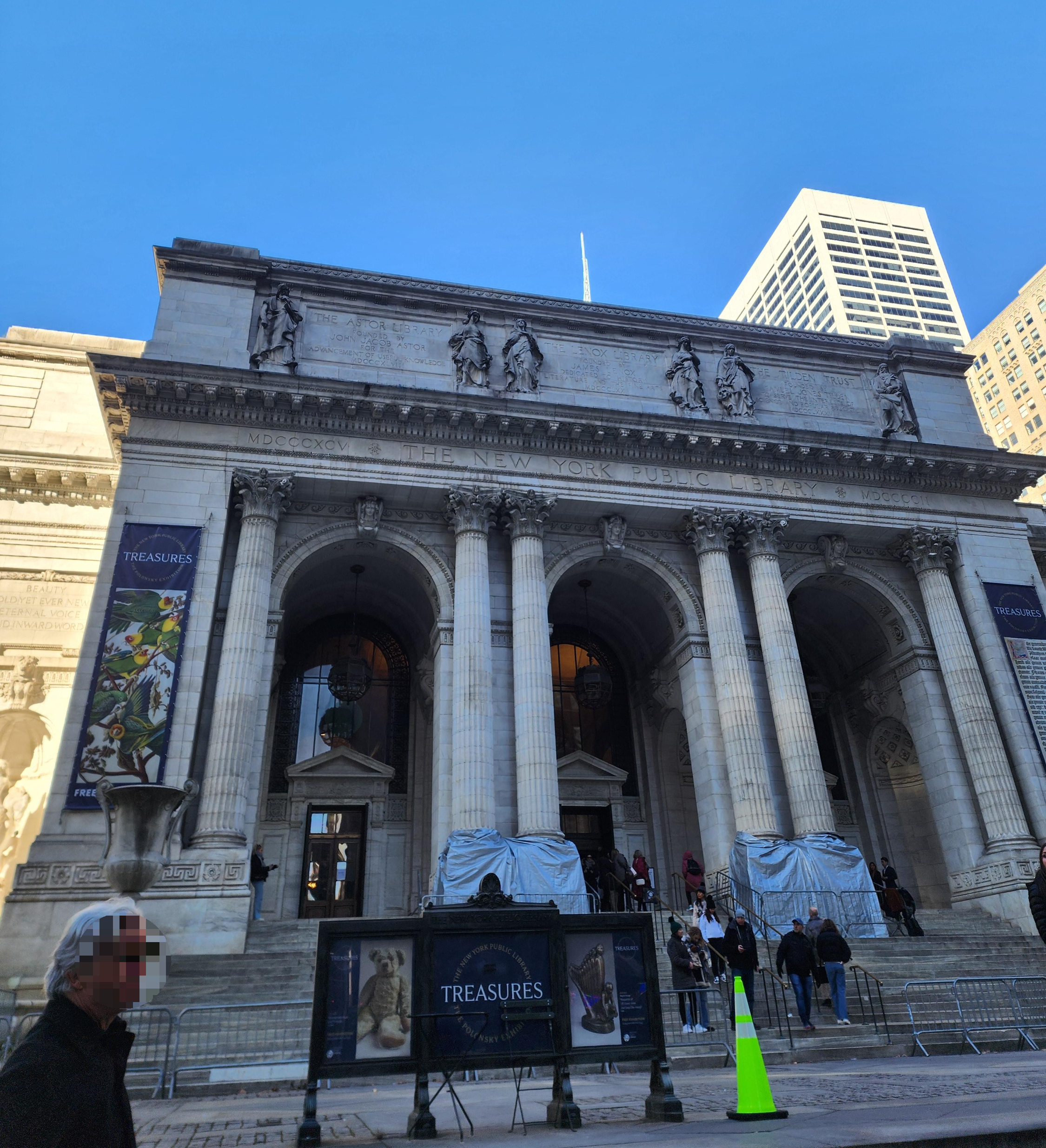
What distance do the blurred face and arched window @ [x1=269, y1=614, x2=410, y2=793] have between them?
73.9ft

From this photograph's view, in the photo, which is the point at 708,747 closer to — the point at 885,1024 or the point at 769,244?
the point at 885,1024

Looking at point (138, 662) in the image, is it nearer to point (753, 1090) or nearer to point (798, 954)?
point (798, 954)

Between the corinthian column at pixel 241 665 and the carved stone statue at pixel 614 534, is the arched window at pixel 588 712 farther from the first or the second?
the corinthian column at pixel 241 665

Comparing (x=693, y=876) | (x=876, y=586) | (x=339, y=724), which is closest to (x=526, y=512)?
(x=339, y=724)

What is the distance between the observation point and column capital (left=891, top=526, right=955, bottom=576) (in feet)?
88.4

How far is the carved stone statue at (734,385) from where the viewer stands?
27203 mm

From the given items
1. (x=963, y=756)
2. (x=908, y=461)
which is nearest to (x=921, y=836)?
(x=963, y=756)

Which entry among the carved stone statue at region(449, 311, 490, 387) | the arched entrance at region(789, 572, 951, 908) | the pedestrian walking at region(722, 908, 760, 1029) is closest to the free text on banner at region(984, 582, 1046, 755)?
the arched entrance at region(789, 572, 951, 908)

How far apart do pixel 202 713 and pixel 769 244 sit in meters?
161

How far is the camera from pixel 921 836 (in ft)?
91.5

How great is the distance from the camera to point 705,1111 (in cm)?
750

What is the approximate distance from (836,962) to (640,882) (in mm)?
6589

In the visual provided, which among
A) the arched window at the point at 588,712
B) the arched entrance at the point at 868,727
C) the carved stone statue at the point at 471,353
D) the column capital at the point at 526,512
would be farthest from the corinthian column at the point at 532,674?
the arched entrance at the point at 868,727

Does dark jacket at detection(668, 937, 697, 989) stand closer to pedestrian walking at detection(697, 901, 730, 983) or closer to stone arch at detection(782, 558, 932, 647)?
pedestrian walking at detection(697, 901, 730, 983)
